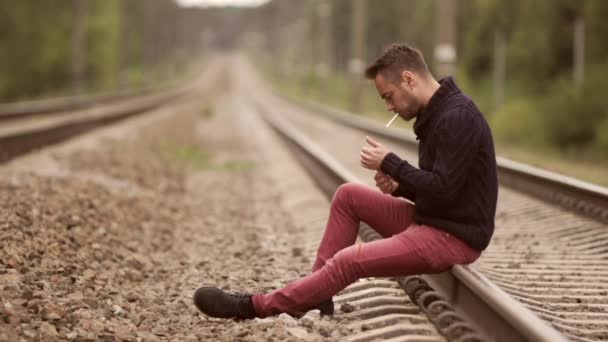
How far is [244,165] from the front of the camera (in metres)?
13.4

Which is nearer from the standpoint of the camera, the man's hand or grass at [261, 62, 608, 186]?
the man's hand

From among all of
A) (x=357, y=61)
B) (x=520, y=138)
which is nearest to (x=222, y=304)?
A: (x=520, y=138)

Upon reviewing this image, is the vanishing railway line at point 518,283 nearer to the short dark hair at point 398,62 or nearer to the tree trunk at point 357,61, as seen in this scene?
the short dark hair at point 398,62

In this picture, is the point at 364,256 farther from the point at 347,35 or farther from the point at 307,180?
the point at 347,35

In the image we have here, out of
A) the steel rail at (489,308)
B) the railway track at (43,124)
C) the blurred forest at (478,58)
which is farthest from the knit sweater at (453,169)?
the blurred forest at (478,58)

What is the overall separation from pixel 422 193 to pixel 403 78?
0.68 metres

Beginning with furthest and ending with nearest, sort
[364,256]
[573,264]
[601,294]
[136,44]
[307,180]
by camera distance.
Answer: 1. [136,44]
2. [307,180]
3. [573,264]
4. [601,294]
5. [364,256]

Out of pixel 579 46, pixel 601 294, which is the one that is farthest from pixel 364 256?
pixel 579 46

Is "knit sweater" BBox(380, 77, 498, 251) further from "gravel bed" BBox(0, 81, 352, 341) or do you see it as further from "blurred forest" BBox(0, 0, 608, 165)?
"blurred forest" BBox(0, 0, 608, 165)

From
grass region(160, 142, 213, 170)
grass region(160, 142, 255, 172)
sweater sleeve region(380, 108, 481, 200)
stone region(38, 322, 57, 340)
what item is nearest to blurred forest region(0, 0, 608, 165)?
grass region(160, 142, 255, 172)

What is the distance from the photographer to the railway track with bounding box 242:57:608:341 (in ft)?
12.8

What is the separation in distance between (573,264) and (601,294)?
93cm

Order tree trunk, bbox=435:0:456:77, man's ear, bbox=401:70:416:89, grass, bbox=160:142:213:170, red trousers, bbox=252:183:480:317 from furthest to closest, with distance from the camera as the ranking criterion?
1. tree trunk, bbox=435:0:456:77
2. grass, bbox=160:142:213:170
3. red trousers, bbox=252:183:480:317
4. man's ear, bbox=401:70:416:89

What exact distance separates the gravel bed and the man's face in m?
1.36
